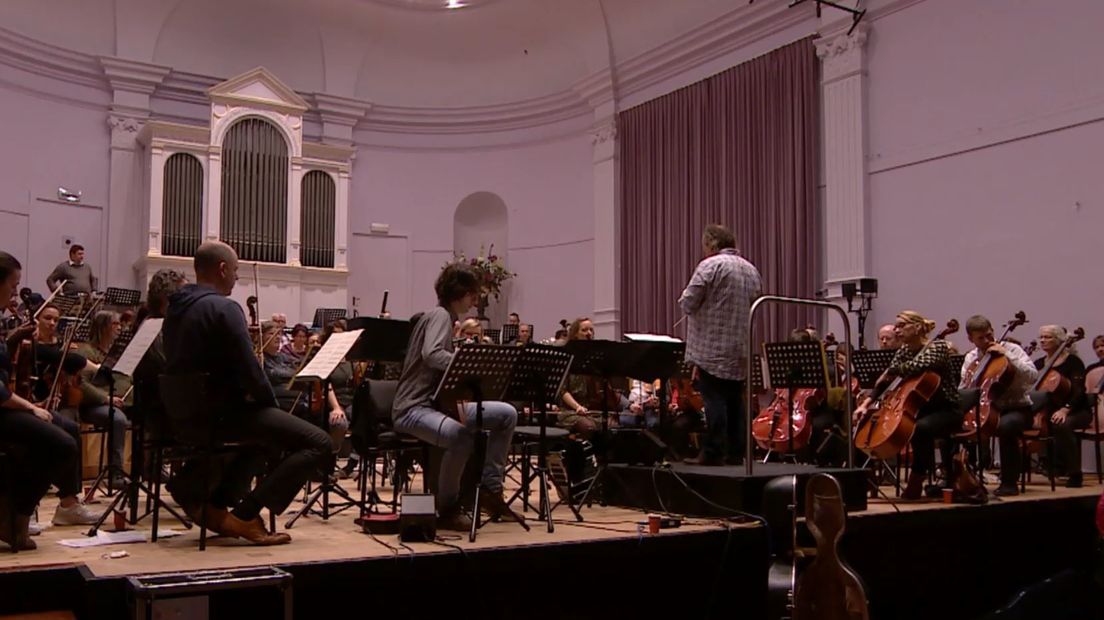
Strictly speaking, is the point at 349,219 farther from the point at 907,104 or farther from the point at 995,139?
the point at 995,139

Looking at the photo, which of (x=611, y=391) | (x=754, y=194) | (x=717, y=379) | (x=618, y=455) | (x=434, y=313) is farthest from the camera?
(x=754, y=194)

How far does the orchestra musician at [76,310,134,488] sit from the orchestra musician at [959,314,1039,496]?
5.95 meters

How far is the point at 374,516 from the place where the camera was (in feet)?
16.8

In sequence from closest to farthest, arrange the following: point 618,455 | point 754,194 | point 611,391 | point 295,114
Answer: point 618,455 → point 611,391 → point 754,194 → point 295,114

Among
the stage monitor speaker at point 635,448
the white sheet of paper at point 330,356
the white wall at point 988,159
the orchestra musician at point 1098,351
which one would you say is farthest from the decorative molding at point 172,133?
the orchestra musician at point 1098,351

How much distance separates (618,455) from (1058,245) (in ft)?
18.6

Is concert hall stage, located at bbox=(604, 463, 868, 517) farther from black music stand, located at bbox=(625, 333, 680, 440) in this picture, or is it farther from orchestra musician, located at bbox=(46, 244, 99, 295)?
orchestra musician, located at bbox=(46, 244, 99, 295)

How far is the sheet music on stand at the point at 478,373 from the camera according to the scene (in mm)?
4766

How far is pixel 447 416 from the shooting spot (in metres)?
5.13

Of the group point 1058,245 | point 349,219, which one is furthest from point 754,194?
point 349,219

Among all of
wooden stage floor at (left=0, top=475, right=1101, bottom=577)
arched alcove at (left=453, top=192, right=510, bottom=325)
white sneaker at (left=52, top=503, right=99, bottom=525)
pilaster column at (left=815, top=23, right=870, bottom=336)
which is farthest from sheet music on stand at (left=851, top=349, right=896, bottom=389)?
arched alcove at (left=453, top=192, right=510, bottom=325)

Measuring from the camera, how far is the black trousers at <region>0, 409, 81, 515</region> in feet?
14.3

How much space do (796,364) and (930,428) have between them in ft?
3.23

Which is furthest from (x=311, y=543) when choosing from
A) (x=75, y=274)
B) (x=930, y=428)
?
(x=75, y=274)
